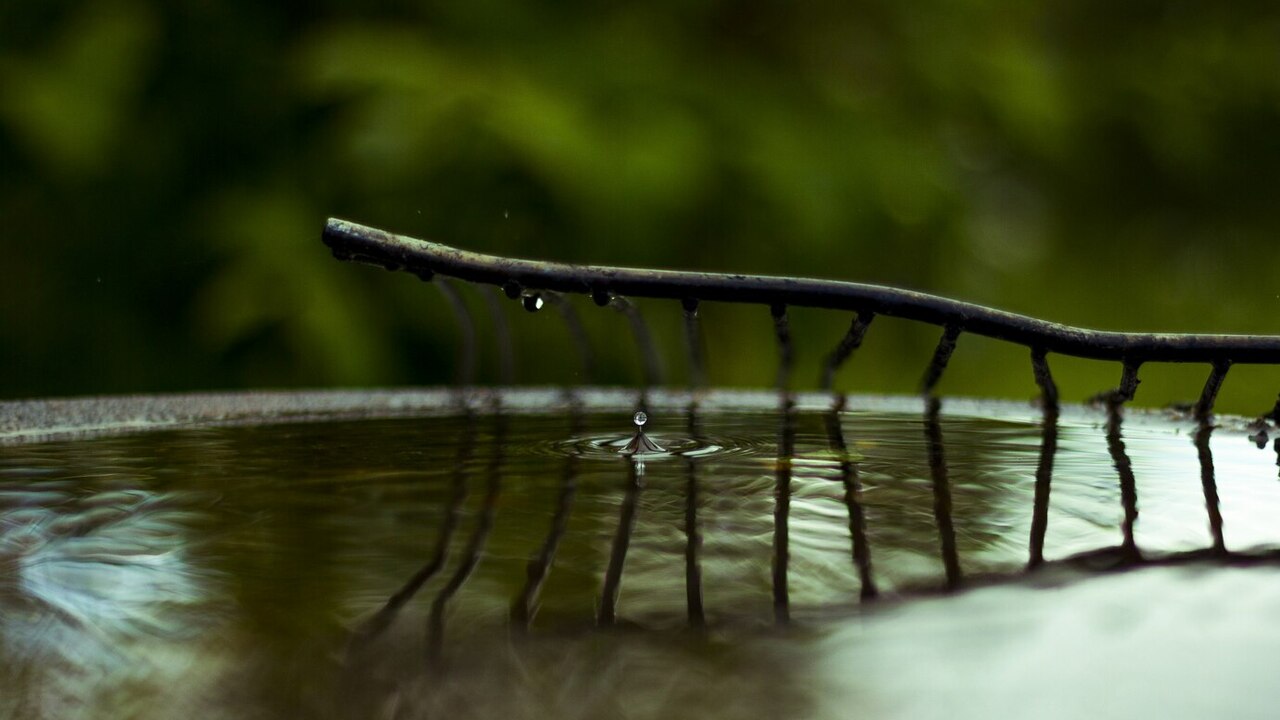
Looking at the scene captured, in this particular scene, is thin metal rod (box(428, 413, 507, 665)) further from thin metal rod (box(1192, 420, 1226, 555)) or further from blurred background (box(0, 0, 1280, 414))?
blurred background (box(0, 0, 1280, 414))

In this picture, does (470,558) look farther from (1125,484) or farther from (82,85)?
(82,85)

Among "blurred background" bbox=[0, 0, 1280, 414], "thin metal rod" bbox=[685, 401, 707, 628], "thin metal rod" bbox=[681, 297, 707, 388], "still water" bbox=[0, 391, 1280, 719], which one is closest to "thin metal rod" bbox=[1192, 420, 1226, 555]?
"still water" bbox=[0, 391, 1280, 719]

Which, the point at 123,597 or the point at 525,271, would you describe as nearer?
the point at 123,597

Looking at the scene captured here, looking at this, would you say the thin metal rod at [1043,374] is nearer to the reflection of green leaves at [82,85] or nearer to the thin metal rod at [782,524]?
the thin metal rod at [782,524]

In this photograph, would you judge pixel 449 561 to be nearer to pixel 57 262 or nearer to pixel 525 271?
pixel 525 271

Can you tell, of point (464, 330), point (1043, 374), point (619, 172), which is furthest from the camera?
point (619, 172)

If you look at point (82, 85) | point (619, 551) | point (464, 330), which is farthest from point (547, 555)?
point (82, 85)

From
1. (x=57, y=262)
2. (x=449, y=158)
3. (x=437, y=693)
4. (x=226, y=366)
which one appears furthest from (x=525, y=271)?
(x=57, y=262)
